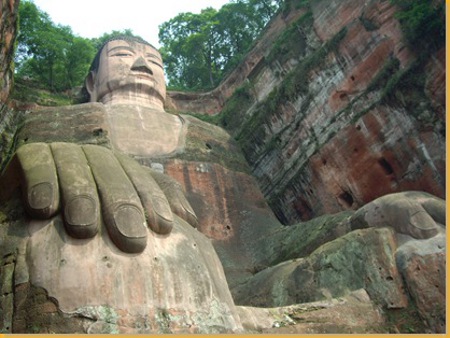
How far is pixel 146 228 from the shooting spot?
188 inches

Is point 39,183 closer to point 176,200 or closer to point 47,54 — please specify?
point 176,200

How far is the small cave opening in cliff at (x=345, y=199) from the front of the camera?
10.7 meters

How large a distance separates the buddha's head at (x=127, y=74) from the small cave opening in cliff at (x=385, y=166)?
515cm

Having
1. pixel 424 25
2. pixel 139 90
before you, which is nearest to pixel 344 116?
pixel 424 25

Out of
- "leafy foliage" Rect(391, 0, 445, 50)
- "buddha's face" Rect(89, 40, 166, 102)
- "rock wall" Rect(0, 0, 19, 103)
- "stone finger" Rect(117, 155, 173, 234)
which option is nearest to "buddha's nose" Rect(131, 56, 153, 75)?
"buddha's face" Rect(89, 40, 166, 102)

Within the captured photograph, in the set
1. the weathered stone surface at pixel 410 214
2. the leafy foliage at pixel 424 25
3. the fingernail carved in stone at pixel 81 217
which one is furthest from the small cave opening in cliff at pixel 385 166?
the fingernail carved in stone at pixel 81 217

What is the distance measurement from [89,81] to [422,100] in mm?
7737

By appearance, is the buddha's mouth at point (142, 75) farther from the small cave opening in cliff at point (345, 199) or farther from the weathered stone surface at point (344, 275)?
the weathered stone surface at point (344, 275)

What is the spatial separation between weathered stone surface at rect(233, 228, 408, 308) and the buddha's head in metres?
6.67

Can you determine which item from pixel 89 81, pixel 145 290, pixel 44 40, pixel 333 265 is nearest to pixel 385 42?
pixel 333 265

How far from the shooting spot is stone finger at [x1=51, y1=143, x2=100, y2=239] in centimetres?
454

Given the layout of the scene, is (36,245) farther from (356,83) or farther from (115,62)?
(115,62)

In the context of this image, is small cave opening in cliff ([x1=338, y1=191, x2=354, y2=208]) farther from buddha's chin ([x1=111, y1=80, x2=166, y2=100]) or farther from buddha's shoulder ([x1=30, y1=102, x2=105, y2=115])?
buddha's shoulder ([x1=30, y1=102, x2=105, y2=115])

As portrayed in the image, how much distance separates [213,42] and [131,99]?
39.3 ft
